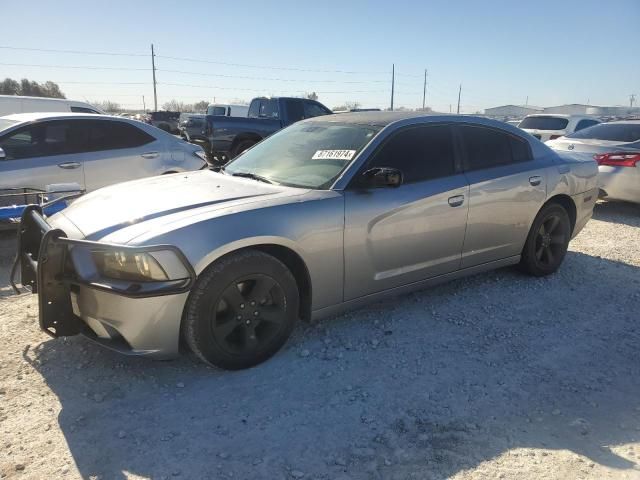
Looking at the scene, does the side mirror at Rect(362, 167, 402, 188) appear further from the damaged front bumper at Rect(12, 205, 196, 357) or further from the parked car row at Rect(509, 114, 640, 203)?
the parked car row at Rect(509, 114, 640, 203)

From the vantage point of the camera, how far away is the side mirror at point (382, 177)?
3.54 meters

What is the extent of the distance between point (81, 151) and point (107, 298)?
436cm

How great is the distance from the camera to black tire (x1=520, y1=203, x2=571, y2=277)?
16.1 feet

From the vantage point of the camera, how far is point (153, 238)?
9.27ft

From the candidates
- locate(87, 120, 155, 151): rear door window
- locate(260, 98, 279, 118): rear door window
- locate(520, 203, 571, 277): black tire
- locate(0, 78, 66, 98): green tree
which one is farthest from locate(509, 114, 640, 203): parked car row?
locate(0, 78, 66, 98): green tree

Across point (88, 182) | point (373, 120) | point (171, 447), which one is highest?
point (373, 120)

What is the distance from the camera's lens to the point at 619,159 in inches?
310

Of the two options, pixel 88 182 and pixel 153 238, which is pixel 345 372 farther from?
pixel 88 182

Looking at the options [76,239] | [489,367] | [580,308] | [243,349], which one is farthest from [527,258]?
[76,239]

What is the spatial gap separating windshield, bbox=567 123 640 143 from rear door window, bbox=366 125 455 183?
5.86 meters

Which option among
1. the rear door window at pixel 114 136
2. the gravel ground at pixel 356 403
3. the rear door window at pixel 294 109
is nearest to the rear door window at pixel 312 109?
the rear door window at pixel 294 109

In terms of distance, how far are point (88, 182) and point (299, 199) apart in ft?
13.7

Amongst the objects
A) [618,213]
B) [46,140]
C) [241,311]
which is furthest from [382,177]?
[618,213]

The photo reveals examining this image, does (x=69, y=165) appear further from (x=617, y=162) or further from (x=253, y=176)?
(x=617, y=162)
